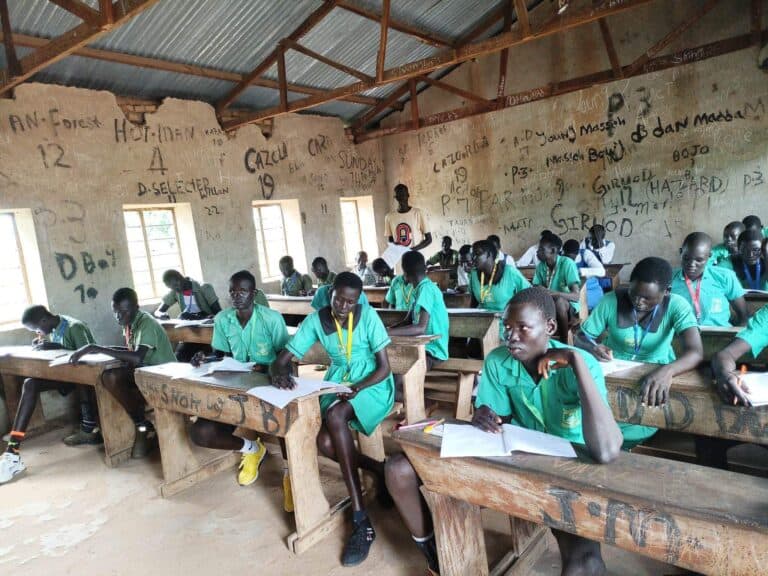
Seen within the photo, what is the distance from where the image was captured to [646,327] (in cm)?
268

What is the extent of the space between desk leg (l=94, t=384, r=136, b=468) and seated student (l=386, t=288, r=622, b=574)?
118 inches

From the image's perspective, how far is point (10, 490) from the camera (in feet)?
12.8

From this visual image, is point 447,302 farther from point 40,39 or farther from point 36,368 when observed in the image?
point 40,39

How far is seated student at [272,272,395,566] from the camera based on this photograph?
278 centimetres

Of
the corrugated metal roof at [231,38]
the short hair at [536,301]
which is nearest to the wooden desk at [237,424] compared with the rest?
the short hair at [536,301]

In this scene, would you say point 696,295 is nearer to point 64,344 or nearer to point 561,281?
point 561,281

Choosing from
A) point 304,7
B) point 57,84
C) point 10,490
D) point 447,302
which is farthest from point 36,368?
point 304,7

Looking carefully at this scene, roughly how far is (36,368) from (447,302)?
405 cm

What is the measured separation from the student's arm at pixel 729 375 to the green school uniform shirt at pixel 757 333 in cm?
5

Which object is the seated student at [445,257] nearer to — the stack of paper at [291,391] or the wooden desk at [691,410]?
the stack of paper at [291,391]

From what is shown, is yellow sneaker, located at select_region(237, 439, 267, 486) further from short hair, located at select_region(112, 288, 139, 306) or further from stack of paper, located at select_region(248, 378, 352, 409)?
short hair, located at select_region(112, 288, 139, 306)

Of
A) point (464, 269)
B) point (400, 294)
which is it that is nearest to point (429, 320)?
point (400, 294)

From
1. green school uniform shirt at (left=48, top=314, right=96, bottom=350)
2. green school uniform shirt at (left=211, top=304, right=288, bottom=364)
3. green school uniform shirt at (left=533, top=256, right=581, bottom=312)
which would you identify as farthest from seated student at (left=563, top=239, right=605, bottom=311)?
green school uniform shirt at (left=48, top=314, right=96, bottom=350)

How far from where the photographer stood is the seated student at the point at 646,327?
2.38 metres
